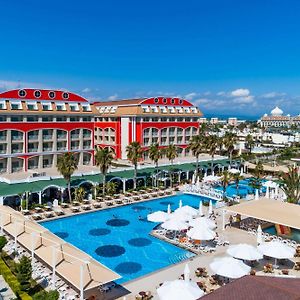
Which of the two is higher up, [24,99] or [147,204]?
[24,99]

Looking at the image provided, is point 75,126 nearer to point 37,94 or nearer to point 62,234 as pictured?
point 37,94

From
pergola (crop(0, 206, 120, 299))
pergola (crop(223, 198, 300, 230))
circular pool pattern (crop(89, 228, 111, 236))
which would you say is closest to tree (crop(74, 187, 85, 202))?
circular pool pattern (crop(89, 228, 111, 236))

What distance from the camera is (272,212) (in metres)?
35.5

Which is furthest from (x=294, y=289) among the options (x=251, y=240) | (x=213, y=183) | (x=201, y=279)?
(x=213, y=183)

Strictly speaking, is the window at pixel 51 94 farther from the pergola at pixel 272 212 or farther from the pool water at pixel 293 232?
the pool water at pixel 293 232

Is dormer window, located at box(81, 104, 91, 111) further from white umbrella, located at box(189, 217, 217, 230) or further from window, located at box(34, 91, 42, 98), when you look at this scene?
white umbrella, located at box(189, 217, 217, 230)

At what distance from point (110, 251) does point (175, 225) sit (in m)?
6.66

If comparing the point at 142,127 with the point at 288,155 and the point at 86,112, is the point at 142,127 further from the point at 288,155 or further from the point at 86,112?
the point at 288,155

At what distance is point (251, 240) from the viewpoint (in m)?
34.5

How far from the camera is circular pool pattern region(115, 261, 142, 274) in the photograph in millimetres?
28156

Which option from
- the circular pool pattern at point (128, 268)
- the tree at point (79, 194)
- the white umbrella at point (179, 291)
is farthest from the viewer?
the tree at point (79, 194)

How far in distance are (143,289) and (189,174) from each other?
4353cm

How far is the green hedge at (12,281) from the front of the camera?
22375mm


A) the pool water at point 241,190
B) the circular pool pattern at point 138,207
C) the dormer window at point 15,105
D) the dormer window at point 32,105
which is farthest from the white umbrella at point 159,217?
the dormer window at point 15,105
